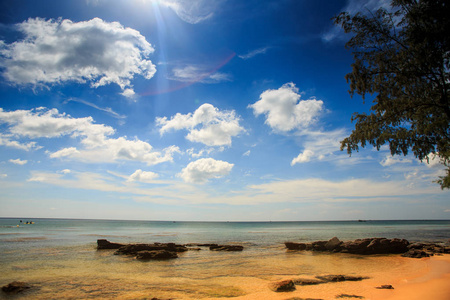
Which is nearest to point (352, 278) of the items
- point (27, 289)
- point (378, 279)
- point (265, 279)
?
point (378, 279)

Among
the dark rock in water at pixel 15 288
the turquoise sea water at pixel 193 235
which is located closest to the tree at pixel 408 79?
the dark rock in water at pixel 15 288

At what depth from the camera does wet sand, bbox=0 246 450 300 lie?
39.6ft

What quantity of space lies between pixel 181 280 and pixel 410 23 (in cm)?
1944

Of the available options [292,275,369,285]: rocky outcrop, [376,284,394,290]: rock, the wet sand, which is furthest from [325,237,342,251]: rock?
[376,284,394,290]: rock

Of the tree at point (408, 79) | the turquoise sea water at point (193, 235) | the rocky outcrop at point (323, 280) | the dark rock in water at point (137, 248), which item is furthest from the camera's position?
the turquoise sea water at point (193, 235)

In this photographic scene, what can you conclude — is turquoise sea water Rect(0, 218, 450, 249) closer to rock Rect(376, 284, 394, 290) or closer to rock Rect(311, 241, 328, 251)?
rock Rect(311, 241, 328, 251)

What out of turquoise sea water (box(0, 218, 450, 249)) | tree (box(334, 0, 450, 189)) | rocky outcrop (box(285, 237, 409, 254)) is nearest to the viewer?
tree (box(334, 0, 450, 189))

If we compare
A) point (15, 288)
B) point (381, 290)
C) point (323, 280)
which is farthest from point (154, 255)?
point (381, 290)

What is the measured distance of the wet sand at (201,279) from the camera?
1208 centimetres

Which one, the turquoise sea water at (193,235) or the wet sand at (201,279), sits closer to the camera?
the wet sand at (201,279)

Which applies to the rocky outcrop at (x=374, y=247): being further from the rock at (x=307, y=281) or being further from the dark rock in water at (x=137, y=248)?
the dark rock in water at (x=137, y=248)

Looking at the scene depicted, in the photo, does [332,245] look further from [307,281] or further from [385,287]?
Answer: [385,287]

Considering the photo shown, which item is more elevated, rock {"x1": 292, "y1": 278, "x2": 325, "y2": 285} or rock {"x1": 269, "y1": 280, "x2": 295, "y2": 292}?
rock {"x1": 269, "y1": 280, "x2": 295, "y2": 292}

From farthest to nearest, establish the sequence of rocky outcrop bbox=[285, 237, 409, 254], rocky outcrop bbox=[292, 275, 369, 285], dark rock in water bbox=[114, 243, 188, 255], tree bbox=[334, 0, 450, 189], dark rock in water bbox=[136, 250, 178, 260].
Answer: rocky outcrop bbox=[285, 237, 409, 254], dark rock in water bbox=[114, 243, 188, 255], dark rock in water bbox=[136, 250, 178, 260], rocky outcrop bbox=[292, 275, 369, 285], tree bbox=[334, 0, 450, 189]
